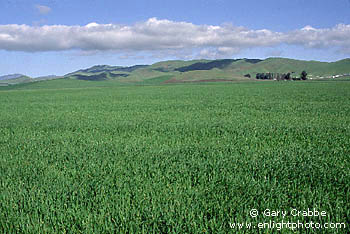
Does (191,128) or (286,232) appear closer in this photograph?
(286,232)

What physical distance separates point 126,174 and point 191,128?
18.1 feet

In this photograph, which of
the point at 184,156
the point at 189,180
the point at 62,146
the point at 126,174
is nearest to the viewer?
the point at 189,180

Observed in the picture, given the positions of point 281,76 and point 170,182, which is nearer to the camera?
point 170,182

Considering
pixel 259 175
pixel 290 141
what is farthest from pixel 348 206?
pixel 290 141

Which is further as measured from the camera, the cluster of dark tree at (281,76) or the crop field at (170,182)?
the cluster of dark tree at (281,76)

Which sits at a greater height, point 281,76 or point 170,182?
point 281,76

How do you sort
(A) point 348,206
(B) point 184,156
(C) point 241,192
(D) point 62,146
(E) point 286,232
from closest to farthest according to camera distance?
1. (E) point 286,232
2. (A) point 348,206
3. (C) point 241,192
4. (B) point 184,156
5. (D) point 62,146

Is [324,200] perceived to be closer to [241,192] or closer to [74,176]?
[241,192]

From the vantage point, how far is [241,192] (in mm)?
4602

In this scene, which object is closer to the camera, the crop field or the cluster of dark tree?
the crop field

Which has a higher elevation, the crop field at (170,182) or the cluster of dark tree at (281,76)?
the cluster of dark tree at (281,76)

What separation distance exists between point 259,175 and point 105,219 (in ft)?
10.2

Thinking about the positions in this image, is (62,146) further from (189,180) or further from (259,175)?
(259,175)

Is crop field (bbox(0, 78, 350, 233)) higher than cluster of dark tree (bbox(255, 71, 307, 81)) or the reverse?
the reverse
